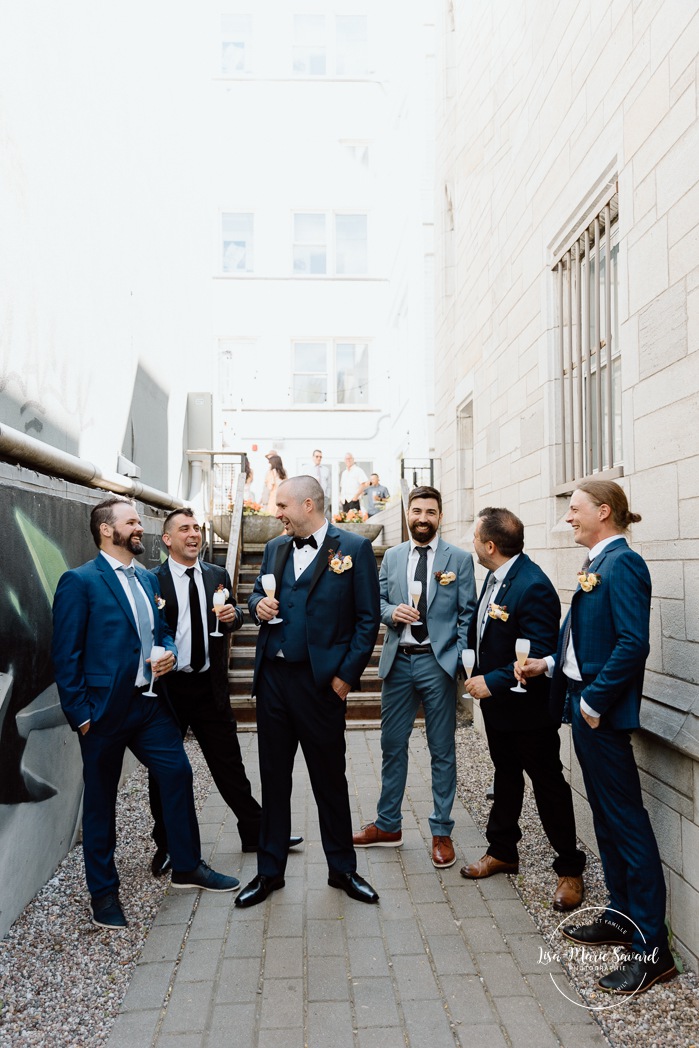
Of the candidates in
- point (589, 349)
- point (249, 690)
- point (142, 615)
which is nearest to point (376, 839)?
point (142, 615)

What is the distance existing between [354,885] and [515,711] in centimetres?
123

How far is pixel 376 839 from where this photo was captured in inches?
196

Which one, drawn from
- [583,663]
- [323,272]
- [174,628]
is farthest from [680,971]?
[323,272]

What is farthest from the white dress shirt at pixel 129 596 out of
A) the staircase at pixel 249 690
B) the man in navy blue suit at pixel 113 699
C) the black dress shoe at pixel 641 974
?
the staircase at pixel 249 690

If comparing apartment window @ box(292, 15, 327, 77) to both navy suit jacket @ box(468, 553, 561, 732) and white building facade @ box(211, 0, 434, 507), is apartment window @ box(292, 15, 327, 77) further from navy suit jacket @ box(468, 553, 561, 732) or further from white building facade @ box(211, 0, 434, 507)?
navy suit jacket @ box(468, 553, 561, 732)

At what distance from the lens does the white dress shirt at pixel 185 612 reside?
472 cm

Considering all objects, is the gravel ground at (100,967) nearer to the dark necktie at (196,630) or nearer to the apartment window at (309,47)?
the dark necktie at (196,630)

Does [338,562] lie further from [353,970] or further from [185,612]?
[353,970]

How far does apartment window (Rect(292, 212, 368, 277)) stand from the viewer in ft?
72.1

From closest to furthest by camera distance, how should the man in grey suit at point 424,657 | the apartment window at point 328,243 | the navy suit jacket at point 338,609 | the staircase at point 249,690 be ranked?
the navy suit jacket at point 338,609 < the man in grey suit at point 424,657 < the staircase at point 249,690 < the apartment window at point 328,243

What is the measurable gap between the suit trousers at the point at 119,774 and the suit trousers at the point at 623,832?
2.04 meters

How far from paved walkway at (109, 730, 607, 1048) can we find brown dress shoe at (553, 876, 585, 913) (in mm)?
208

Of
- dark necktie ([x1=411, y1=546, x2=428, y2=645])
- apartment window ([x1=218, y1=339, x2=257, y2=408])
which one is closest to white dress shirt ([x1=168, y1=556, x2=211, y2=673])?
dark necktie ([x1=411, y1=546, x2=428, y2=645])

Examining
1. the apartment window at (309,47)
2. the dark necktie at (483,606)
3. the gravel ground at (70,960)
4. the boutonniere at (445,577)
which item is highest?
the apartment window at (309,47)
